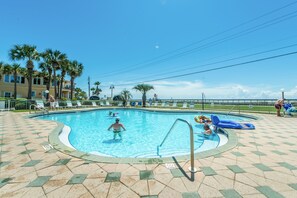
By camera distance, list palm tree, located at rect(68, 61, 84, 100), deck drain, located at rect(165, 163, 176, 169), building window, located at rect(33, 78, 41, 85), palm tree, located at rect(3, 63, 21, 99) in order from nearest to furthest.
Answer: deck drain, located at rect(165, 163, 176, 169) → palm tree, located at rect(3, 63, 21, 99) → palm tree, located at rect(68, 61, 84, 100) → building window, located at rect(33, 78, 41, 85)

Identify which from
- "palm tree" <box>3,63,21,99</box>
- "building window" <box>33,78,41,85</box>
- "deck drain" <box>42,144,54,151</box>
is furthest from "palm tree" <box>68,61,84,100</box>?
"deck drain" <box>42,144,54,151</box>

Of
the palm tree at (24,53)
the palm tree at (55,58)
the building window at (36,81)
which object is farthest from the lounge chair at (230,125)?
the building window at (36,81)

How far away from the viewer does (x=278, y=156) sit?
3670 millimetres

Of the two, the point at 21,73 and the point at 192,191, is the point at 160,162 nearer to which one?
the point at 192,191

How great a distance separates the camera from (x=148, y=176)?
2678 mm

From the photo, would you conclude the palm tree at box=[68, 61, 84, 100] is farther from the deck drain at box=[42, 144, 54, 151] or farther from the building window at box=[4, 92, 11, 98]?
the deck drain at box=[42, 144, 54, 151]

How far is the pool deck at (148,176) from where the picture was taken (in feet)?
7.29

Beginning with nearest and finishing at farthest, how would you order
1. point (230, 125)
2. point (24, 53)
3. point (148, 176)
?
point (148, 176) → point (230, 125) → point (24, 53)

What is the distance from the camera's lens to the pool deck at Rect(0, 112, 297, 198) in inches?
87.4

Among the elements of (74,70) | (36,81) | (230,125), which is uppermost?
(74,70)

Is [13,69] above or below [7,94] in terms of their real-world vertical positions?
above

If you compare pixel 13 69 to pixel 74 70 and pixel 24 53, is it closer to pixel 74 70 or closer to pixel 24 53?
pixel 24 53

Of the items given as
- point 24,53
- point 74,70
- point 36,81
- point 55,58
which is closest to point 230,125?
point 24,53

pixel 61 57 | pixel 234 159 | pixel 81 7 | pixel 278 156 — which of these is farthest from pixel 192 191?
pixel 61 57
